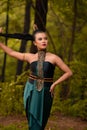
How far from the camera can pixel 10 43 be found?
21.2 m

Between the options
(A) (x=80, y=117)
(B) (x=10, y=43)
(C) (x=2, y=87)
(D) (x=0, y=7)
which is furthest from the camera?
(B) (x=10, y=43)

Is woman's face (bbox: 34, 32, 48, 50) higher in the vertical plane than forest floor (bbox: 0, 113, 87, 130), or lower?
higher

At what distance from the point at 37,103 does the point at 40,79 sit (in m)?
0.36

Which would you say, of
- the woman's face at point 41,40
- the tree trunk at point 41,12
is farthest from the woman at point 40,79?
the tree trunk at point 41,12

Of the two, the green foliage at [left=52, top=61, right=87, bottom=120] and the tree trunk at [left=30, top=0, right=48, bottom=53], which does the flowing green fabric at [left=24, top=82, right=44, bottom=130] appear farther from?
the tree trunk at [left=30, top=0, right=48, bottom=53]

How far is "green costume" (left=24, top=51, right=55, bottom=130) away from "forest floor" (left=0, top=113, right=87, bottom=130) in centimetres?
238

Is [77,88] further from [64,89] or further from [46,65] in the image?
[46,65]

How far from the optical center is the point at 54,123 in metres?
8.38

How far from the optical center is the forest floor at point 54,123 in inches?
315

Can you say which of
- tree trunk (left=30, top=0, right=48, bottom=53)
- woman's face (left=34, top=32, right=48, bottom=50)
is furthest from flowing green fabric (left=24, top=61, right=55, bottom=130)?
tree trunk (left=30, top=0, right=48, bottom=53)

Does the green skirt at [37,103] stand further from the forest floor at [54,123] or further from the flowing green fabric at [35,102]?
the forest floor at [54,123]

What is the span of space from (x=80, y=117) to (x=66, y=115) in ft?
1.37

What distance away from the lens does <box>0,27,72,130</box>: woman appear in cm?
538

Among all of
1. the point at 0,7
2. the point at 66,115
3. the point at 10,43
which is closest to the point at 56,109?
the point at 66,115
